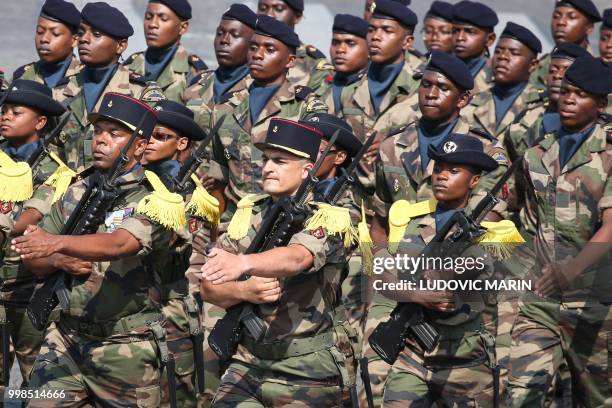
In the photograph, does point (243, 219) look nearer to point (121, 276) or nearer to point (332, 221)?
point (332, 221)

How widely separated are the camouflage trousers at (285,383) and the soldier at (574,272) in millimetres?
2024

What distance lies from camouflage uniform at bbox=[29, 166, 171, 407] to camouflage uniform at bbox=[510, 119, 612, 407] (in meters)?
2.61

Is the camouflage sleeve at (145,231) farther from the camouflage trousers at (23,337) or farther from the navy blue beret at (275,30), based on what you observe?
the navy blue beret at (275,30)

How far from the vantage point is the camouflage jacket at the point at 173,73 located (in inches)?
559

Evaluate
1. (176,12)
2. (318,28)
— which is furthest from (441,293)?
(318,28)

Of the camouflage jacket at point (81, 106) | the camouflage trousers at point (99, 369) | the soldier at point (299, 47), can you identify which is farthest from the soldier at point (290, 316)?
the soldier at point (299, 47)

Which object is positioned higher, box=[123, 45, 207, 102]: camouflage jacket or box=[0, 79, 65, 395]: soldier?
box=[123, 45, 207, 102]: camouflage jacket

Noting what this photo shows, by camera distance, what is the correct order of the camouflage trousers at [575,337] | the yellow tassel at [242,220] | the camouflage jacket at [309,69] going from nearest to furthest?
the yellow tassel at [242,220], the camouflage trousers at [575,337], the camouflage jacket at [309,69]

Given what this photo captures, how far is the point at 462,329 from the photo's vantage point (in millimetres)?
9555

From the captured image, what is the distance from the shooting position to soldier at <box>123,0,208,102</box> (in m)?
14.4

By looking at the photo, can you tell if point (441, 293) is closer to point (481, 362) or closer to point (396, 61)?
point (481, 362)

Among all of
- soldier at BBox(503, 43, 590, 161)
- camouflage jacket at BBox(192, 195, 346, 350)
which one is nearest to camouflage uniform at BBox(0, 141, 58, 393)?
camouflage jacket at BBox(192, 195, 346, 350)

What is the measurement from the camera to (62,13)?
44.2 feet

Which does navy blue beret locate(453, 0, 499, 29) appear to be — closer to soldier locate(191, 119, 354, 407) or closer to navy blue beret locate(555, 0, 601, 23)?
navy blue beret locate(555, 0, 601, 23)
